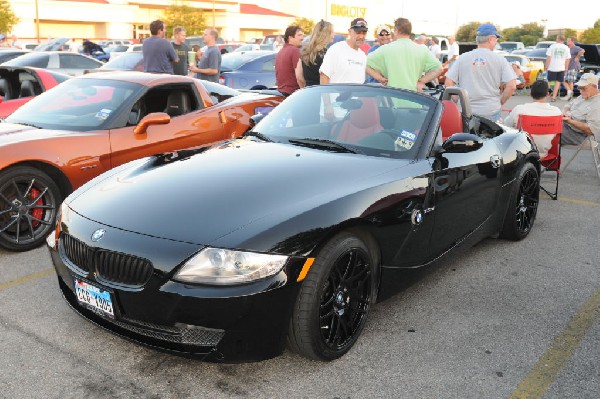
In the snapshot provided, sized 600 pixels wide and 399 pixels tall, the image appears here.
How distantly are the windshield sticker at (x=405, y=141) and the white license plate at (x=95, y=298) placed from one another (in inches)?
77.3

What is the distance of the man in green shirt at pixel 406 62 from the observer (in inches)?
272

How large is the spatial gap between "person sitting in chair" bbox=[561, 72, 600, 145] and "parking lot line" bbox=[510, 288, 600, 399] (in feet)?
13.1

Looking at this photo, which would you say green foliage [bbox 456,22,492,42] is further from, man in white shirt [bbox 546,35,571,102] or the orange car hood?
the orange car hood

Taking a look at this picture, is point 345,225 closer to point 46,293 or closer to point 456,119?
point 456,119

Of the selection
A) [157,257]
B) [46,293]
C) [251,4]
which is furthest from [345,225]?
[251,4]

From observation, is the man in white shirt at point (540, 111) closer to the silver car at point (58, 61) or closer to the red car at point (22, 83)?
the red car at point (22, 83)

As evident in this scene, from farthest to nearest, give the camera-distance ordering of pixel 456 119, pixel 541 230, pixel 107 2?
pixel 107 2 < pixel 541 230 < pixel 456 119

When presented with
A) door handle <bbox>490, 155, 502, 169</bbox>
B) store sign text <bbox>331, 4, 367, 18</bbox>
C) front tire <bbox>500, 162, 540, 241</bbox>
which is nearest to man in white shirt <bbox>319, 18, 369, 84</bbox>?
front tire <bbox>500, 162, 540, 241</bbox>

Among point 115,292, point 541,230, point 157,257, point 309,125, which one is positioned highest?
point 309,125

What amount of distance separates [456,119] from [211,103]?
2801mm

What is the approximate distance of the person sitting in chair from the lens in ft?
24.9

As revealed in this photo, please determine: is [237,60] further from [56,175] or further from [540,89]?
[56,175]

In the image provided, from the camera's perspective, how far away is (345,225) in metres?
3.17

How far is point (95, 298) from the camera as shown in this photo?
3068mm
